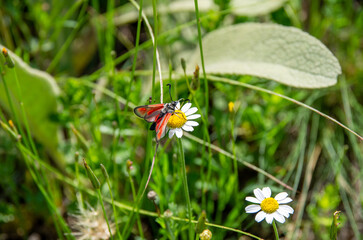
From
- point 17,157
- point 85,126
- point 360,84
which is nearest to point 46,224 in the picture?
point 17,157

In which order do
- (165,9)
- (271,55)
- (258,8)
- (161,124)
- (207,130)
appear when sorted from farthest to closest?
(165,9) → (258,8) → (271,55) → (207,130) → (161,124)

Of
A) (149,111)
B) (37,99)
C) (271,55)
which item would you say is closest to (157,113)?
(149,111)

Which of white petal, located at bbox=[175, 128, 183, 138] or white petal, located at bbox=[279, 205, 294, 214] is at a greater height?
white petal, located at bbox=[175, 128, 183, 138]

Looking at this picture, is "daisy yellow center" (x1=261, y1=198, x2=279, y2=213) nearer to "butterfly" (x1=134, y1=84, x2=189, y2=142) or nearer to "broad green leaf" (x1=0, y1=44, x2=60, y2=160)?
"butterfly" (x1=134, y1=84, x2=189, y2=142)

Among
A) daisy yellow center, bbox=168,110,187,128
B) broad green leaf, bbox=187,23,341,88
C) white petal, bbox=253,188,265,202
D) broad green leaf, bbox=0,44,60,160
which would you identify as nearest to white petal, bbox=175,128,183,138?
daisy yellow center, bbox=168,110,187,128

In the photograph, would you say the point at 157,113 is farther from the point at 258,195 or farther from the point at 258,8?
the point at 258,8

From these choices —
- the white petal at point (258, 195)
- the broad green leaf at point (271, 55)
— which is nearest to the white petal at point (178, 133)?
the white petal at point (258, 195)

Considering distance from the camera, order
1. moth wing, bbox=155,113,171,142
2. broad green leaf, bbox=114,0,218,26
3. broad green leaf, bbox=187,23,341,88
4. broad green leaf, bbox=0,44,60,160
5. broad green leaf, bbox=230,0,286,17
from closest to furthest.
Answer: moth wing, bbox=155,113,171,142
broad green leaf, bbox=187,23,341,88
broad green leaf, bbox=0,44,60,160
broad green leaf, bbox=230,0,286,17
broad green leaf, bbox=114,0,218,26
